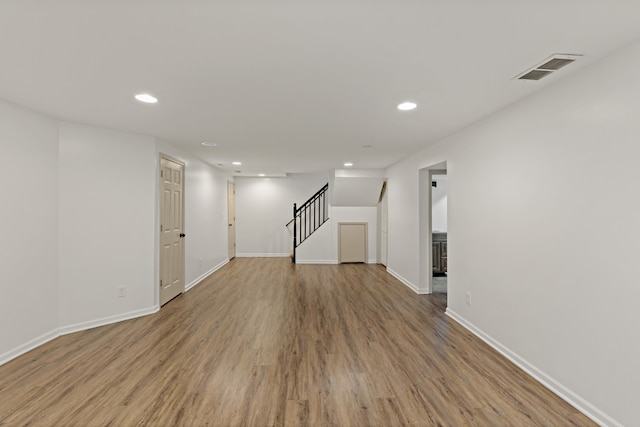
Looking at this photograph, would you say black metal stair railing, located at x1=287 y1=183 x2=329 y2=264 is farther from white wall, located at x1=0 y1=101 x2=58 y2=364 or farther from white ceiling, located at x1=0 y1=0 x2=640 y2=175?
white wall, located at x1=0 y1=101 x2=58 y2=364

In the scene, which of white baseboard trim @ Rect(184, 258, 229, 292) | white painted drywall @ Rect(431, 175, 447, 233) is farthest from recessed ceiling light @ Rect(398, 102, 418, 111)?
white painted drywall @ Rect(431, 175, 447, 233)

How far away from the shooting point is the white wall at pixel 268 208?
841cm

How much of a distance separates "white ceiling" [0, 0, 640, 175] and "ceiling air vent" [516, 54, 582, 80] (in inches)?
2.5

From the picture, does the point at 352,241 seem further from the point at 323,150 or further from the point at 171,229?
the point at 171,229

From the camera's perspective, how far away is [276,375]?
241cm

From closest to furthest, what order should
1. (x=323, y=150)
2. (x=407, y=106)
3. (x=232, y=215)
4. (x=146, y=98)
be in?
1. (x=146, y=98)
2. (x=407, y=106)
3. (x=323, y=150)
4. (x=232, y=215)

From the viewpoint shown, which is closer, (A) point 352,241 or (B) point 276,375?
(B) point 276,375

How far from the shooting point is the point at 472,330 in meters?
3.29

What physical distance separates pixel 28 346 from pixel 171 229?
6.55 feet

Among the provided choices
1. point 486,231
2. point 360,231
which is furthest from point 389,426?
point 360,231

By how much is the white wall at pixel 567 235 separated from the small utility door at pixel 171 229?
160 inches

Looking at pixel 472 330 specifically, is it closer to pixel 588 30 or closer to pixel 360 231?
pixel 588 30

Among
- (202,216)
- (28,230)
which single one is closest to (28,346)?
(28,230)

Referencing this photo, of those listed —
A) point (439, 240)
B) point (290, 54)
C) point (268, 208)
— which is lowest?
point (439, 240)
